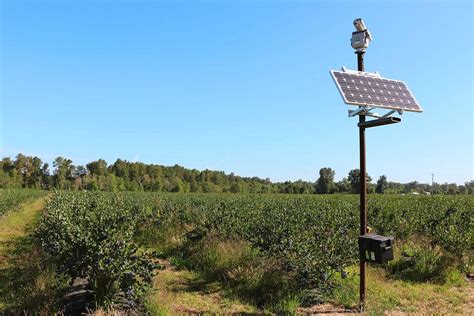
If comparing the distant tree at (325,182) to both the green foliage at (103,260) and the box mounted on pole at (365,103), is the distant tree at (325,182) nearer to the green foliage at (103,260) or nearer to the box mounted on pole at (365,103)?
the box mounted on pole at (365,103)

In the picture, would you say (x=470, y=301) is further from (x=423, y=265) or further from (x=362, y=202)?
(x=362, y=202)

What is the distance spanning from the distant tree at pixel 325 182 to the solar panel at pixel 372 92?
310ft

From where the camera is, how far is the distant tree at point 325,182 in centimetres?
10000

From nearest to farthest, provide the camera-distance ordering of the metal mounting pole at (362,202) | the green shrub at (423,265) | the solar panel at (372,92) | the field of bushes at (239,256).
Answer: the field of bushes at (239,256)
the solar panel at (372,92)
the metal mounting pole at (362,202)
the green shrub at (423,265)

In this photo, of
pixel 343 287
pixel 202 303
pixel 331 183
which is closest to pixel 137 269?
pixel 202 303

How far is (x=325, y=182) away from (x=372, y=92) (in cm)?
9863

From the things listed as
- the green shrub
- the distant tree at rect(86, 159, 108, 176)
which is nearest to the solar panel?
the green shrub

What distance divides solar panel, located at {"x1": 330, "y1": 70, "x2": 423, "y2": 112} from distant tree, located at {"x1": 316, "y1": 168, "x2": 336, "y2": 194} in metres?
94.4

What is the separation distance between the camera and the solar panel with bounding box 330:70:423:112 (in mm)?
6254

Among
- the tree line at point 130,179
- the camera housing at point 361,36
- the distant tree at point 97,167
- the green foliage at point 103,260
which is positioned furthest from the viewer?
the distant tree at point 97,167

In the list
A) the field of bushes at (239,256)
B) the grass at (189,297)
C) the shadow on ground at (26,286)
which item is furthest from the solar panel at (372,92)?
the shadow on ground at (26,286)

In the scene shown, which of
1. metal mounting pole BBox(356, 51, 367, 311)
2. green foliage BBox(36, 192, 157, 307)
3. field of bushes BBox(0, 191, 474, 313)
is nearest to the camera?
green foliage BBox(36, 192, 157, 307)

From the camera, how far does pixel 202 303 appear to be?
7.25 m

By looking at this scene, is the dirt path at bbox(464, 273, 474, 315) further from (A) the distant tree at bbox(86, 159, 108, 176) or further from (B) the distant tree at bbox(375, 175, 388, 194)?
(A) the distant tree at bbox(86, 159, 108, 176)
